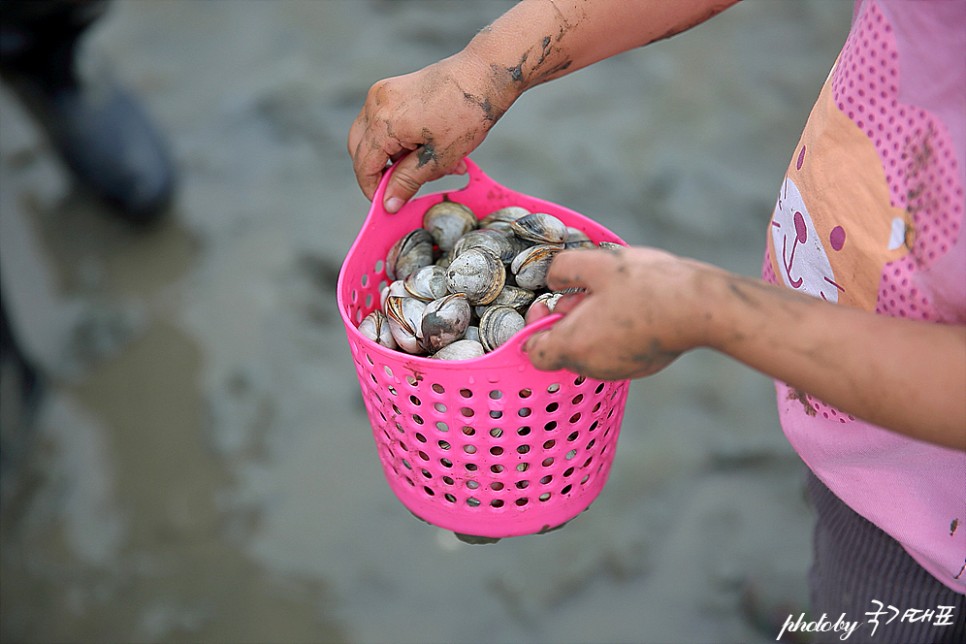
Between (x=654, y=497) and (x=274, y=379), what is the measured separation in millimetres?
920

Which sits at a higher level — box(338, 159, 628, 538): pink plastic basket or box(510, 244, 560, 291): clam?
box(510, 244, 560, 291): clam

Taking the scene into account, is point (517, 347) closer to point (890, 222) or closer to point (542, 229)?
point (542, 229)

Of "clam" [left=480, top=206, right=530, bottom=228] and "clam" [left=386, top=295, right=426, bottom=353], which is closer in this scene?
"clam" [left=386, top=295, right=426, bottom=353]

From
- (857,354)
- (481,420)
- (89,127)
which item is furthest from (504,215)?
(89,127)

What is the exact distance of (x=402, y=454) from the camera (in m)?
1.14

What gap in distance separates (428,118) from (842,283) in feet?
1.90

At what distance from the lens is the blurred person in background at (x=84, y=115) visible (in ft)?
7.02

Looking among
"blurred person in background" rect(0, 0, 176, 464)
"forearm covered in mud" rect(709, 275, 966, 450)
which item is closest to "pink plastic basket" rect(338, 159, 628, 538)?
"forearm covered in mud" rect(709, 275, 966, 450)

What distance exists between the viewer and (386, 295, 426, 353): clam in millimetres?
1121

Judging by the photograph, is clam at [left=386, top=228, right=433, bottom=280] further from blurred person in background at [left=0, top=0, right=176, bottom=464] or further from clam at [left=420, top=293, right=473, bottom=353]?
blurred person in background at [left=0, top=0, right=176, bottom=464]

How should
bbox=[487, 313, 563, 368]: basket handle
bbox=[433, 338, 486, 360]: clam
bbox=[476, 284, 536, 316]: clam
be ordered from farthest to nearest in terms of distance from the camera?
bbox=[476, 284, 536, 316]: clam
bbox=[433, 338, 486, 360]: clam
bbox=[487, 313, 563, 368]: basket handle

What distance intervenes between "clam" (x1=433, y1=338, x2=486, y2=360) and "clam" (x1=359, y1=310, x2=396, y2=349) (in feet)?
0.32

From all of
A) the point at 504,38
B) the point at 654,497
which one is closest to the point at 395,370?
the point at 504,38

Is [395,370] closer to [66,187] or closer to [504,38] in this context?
[504,38]
